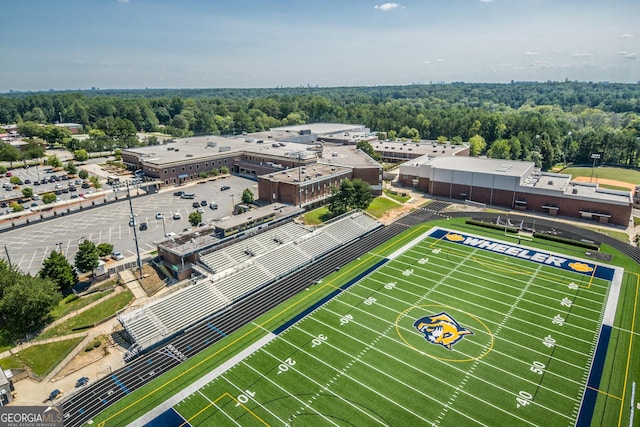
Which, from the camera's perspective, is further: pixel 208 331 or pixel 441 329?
pixel 208 331

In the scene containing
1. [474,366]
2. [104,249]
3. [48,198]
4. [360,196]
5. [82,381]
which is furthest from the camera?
[48,198]

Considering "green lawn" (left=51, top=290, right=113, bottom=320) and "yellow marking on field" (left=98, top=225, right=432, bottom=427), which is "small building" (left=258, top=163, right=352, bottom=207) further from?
"green lawn" (left=51, top=290, right=113, bottom=320)

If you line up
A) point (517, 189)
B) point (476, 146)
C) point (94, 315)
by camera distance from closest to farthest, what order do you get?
point (94, 315) < point (517, 189) < point (476, 146)

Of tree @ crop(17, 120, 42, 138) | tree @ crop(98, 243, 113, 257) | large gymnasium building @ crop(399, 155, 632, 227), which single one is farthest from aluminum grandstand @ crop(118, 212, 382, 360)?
tree @ crop(17, 120, 42, 138)

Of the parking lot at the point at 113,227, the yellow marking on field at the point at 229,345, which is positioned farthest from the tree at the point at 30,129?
the yellow marking on field at the point at 229,345

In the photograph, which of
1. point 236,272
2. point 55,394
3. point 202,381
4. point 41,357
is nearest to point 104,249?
point 41,357

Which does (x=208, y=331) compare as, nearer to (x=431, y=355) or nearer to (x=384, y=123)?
(x=431, y=355)

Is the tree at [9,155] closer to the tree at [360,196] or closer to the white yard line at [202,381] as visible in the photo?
the tree at [360,196]
